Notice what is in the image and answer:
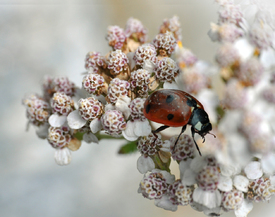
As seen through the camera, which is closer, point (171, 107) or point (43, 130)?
point (171, 107)

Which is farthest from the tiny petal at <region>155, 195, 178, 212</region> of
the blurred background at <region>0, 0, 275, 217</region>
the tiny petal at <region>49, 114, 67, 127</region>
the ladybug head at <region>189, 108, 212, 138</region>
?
the blurred background at <region>0, 0, 275, 217</region>

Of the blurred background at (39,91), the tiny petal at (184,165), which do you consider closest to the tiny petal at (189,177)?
the tiny petal at (184,165)

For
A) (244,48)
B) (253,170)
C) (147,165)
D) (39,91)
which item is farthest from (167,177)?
(39,91)

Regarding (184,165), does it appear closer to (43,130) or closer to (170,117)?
(170,117)

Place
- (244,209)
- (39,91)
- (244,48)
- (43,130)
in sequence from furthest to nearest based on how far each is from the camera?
(39,91) < (43,130) < (244,209) < (244,48)

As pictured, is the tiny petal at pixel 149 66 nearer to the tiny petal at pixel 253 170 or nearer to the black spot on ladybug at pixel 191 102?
the black spot on ladybug at pixel 191 102

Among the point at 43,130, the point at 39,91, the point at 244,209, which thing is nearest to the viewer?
the point at 244,209

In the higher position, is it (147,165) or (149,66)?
(149,66)
